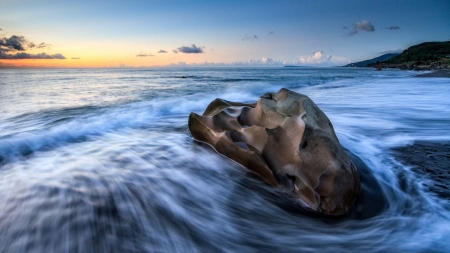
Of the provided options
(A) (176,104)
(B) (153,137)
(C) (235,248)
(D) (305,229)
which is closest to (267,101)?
(D) (305,229)

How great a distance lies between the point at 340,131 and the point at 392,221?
3463mm

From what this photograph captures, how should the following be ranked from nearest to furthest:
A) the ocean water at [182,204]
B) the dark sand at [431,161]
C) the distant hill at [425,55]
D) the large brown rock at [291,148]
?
1. the ocean water at [182,204]
2. the large brown rock at [291,148]
3. the dark sand at [431,161]
4. the distant hill at [425,55]

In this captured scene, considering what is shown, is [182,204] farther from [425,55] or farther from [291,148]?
[425,55]

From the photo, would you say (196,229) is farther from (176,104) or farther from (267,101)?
(176,104)

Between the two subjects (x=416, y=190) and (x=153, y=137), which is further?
(x=153, y=137)

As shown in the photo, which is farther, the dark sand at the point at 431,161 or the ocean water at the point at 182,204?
the dark sand at the point at 431,161

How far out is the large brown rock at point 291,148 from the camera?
278cm

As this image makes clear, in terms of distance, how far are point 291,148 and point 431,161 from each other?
244cm

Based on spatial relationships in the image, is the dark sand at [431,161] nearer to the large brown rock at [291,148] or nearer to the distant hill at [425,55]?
the large brown rock at [291,148]

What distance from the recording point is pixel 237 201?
10.4 feet

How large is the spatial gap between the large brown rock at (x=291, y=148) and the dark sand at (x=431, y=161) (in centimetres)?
111

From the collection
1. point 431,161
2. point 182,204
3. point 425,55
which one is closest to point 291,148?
point 182,204

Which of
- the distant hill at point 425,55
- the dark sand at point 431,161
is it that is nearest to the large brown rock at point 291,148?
the dark sand at point 431,161

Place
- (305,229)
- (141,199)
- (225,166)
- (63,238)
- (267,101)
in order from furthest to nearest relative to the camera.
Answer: (267,101), (225,166), (141,199), (305,229), (63,238)
